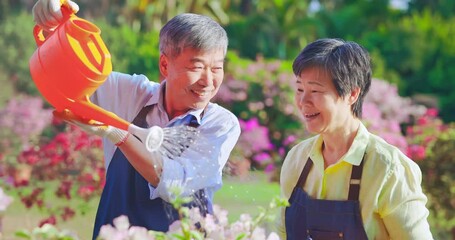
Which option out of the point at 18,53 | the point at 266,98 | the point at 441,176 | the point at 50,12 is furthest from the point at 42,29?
the point at 18,53

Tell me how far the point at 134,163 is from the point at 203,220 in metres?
0.50

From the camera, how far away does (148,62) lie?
19391 mm

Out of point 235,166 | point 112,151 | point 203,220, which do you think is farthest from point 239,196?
point 203,220

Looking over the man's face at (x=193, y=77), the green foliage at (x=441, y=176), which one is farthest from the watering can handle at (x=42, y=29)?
the green foliage at (x=441, y=176)

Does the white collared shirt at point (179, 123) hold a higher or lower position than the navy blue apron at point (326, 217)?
higher

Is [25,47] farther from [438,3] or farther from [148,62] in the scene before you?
[438,3]

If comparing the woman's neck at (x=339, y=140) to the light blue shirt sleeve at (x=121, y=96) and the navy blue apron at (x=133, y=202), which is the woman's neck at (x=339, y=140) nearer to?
the navy blue apron at (x=133, y=202)

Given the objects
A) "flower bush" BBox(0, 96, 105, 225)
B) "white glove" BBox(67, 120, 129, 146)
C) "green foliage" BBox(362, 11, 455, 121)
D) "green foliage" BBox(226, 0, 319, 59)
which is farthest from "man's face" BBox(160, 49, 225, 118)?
"green foliage" BBox(226, 0, 319, 59)

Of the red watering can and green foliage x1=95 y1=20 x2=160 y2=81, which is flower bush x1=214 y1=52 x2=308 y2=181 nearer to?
green foliage x1=95 y1=20 x2=160 y2=81

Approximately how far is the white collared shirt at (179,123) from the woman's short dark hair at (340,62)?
25 centimetres

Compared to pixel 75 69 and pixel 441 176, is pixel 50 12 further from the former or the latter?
pixel 441 176

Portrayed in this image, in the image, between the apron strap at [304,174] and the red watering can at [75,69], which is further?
the apron strap at [304,174]

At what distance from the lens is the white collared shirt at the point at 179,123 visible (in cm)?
291

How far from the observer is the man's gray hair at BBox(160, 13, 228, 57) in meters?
3.01
